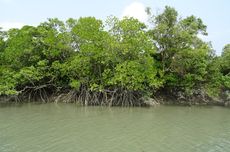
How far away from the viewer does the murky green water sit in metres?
9.45

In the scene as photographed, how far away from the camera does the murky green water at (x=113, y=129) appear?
372 inches

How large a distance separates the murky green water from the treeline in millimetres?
1434

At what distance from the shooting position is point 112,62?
1752 cm

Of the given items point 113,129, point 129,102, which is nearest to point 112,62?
point 129,102

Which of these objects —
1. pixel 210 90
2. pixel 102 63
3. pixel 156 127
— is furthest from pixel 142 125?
pixel 210 90

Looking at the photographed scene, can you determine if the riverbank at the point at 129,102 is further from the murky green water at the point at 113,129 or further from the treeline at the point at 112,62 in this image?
the murky green water at the point at 113,129

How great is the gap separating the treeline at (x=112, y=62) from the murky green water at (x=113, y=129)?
1434mm

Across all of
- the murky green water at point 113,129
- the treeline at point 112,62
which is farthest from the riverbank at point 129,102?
the murky green water at point 113,129

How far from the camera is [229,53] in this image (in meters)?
19.4

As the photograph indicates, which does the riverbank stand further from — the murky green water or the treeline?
the murky green water

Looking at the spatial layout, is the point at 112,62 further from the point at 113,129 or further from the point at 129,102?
the point at 113,129

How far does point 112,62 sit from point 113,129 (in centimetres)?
640

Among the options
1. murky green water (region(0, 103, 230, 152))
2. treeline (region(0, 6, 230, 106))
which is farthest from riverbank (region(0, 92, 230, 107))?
murky green water (region(0, 103, 230, 152))

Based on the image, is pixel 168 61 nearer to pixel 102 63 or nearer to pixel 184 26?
pixel 184 26
